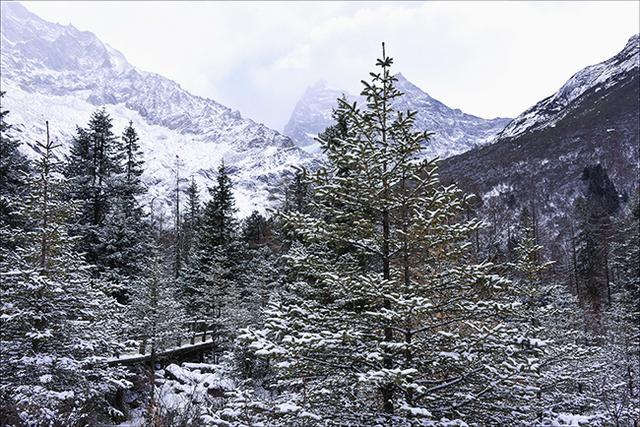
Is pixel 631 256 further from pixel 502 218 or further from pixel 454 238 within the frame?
pixel 502 218

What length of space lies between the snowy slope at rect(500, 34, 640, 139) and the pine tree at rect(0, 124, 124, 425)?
133463mm

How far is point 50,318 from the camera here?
12.4 meters

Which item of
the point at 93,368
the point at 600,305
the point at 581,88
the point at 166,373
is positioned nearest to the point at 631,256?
the point at 600,305

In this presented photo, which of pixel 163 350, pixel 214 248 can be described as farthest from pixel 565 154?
pixel 163 350

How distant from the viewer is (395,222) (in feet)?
29.6

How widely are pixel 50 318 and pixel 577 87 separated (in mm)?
169953

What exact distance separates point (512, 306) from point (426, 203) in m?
2.42

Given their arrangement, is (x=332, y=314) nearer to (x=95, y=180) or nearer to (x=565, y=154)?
(x=95, y=180)

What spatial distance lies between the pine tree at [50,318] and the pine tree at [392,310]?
20.5 ft

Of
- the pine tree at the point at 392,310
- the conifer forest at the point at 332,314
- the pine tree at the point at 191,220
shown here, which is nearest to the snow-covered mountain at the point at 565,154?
the pine tree at the point at 191,220

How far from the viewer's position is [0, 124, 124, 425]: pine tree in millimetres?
11461

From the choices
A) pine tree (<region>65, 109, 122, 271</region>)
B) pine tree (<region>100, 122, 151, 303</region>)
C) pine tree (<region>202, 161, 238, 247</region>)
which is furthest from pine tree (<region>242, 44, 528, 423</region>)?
pine tree (<region>202, 161, 238, 247</region>)

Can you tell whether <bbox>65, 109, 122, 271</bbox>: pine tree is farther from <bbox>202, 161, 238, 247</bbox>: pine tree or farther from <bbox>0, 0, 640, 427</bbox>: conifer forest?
<bbox>202, 161, 238, 247</bbox>: pine tree

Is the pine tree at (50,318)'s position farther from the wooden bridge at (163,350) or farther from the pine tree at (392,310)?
the wooden bridge at (163,350)
